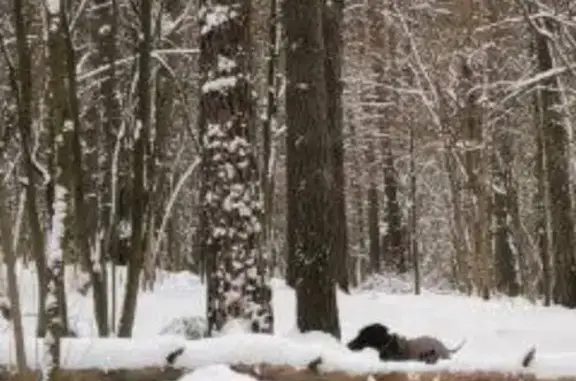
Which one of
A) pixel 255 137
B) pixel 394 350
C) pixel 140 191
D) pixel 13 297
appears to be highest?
pixel 255 137

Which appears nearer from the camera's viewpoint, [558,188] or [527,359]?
[527,359]

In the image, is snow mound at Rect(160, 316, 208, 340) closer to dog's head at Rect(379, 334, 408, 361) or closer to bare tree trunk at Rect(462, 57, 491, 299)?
dog's head at Rect(379, 334, 408, 361)

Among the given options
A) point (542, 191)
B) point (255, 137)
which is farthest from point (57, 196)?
point (542, 191)

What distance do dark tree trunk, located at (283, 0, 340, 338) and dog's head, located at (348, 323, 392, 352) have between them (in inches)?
44.6

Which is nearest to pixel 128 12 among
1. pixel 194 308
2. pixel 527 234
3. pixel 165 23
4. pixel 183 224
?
pixel 165 23

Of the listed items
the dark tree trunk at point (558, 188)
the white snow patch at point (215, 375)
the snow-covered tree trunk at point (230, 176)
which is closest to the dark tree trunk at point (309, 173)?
the snow-covered tree trunk at point (230, 176)

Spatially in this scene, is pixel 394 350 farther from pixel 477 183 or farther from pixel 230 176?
pixel 477 183

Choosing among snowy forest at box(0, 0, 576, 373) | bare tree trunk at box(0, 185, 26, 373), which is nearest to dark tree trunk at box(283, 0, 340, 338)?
snowy forest at box(0, 0, 576, 373)

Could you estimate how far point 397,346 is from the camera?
25.6 feet

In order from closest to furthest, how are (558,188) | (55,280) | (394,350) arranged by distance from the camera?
(55,280), (394,350), (558,188)

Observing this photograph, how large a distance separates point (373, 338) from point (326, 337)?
1.06 meters

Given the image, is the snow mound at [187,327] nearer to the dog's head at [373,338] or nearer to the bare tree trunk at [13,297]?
the dog's head at [373,338]

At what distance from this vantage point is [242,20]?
25.5 ft

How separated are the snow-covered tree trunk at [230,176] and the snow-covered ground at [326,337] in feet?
1.54
